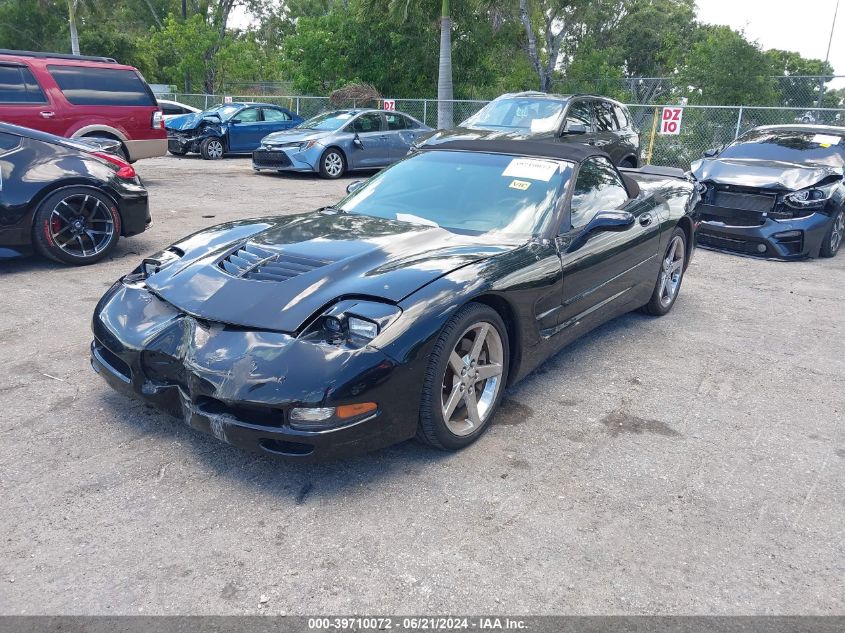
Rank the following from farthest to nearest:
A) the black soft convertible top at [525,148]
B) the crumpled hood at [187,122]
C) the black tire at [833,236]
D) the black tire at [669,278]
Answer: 1. the crumpled hood at [187,122]
2. the black tire at [833,236]
3. the black tire at [669,278]
4. the black soft convertible top at [525,148]

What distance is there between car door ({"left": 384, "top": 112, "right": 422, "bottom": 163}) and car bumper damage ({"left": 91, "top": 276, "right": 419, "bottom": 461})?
12795 mm

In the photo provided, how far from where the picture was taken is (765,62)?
18.0m

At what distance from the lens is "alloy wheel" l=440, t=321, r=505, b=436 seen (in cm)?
344

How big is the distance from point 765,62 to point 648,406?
1709 cm

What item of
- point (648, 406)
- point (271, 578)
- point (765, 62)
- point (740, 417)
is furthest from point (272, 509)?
point (765, 62)

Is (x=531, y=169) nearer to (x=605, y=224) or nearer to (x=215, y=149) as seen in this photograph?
(x=605, y=224)

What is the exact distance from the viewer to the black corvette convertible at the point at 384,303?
9.82ft

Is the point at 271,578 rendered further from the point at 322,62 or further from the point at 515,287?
the point at 322,62

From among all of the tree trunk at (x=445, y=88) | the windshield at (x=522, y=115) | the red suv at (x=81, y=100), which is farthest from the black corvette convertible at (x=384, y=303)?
the tree trunk at (x=445, y=88)

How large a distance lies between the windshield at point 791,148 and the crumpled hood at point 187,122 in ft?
40.7

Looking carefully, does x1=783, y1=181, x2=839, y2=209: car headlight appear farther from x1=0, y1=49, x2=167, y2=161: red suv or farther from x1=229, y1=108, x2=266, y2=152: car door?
x1=229, y1=108, x2=266, y2=152: car door

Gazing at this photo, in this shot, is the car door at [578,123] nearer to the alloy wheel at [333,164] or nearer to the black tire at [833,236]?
the black tire at [833,236]

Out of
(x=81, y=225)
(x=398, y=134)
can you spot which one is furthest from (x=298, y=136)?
(x=81, y=225)

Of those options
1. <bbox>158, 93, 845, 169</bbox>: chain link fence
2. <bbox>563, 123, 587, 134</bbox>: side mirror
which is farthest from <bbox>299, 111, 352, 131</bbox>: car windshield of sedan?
<bbox>158, 93, 845, 169</bbox>: chain link fence
